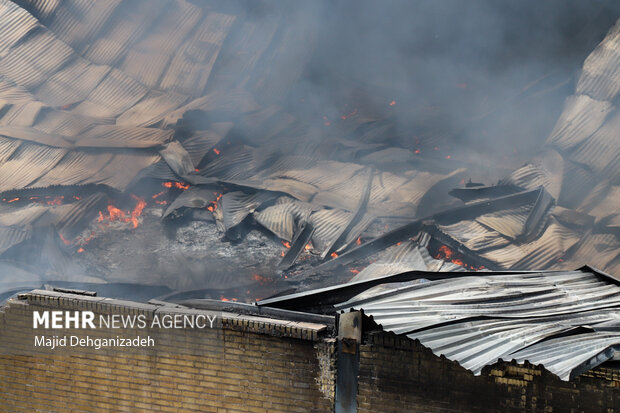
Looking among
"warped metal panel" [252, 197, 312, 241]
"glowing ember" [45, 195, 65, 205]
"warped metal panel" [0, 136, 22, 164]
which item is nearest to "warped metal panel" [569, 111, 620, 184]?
"warped metal panel" [252, 197, 312, 241]

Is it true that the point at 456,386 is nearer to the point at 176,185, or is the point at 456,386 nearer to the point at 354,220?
the point at 354,220

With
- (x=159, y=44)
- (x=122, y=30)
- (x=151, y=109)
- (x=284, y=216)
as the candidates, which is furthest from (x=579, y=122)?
(x=122, y=30)

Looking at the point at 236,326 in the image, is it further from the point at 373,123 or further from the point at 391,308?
the point at 373,123

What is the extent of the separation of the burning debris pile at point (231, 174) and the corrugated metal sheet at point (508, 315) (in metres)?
3.29

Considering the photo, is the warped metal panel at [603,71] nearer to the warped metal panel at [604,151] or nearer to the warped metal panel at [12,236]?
the warped metal panel at [604,151]

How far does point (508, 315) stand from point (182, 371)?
2277 mm

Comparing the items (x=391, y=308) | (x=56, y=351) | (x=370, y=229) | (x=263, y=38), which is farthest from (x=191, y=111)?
(x=391, y=308)

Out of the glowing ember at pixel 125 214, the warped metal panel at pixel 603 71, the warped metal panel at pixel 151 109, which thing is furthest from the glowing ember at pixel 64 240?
the warped metal panel at pixel 603 71

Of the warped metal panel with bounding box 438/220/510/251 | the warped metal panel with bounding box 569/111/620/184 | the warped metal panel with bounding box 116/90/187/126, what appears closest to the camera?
the warped metal panel with bounding box 438/220/510/251

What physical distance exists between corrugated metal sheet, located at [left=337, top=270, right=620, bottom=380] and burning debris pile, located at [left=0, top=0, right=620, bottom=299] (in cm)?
329

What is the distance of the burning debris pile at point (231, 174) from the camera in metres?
8.77

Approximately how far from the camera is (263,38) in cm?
1395

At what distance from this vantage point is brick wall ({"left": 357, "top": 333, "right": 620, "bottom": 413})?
3678mm

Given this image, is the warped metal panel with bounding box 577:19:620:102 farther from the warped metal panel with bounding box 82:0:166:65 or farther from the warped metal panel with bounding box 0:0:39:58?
the warped metal panel with bounding box 0:0:39:58
